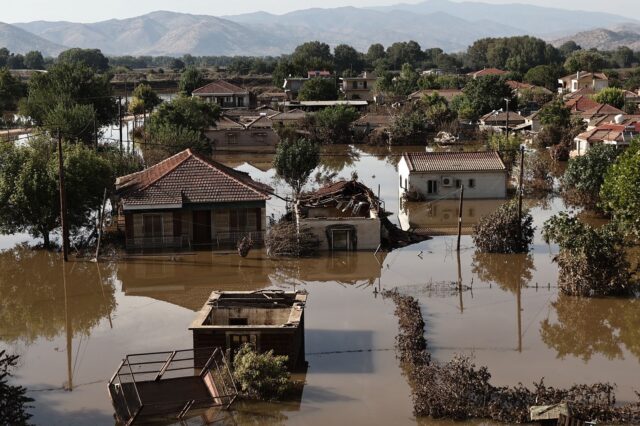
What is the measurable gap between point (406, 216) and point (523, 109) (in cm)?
4442

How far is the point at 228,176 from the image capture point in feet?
97.8

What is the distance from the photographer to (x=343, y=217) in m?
29.9

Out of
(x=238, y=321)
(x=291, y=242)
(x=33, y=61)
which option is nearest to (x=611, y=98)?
(x=291, y=242)

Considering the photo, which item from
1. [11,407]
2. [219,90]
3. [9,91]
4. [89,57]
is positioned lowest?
[11,407]

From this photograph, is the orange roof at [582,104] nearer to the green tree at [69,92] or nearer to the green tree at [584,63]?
the green tree at [69,92]

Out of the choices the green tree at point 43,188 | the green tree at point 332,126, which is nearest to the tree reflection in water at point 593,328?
the green tree at point 43,188

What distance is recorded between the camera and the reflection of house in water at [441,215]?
32844 mm

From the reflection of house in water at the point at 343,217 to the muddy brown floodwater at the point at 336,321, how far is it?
0.65 metres

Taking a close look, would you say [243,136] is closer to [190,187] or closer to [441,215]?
[441,215]

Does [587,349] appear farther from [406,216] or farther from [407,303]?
[406,216]

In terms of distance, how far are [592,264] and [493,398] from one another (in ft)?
28.4

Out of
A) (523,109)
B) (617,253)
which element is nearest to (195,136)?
(617,253)

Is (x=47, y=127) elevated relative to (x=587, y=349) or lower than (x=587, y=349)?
elevated

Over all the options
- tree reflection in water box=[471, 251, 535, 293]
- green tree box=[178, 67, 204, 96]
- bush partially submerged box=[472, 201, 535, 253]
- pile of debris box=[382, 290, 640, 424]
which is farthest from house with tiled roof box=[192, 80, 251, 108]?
pile of debris box=[382, 290, 640, 424]
